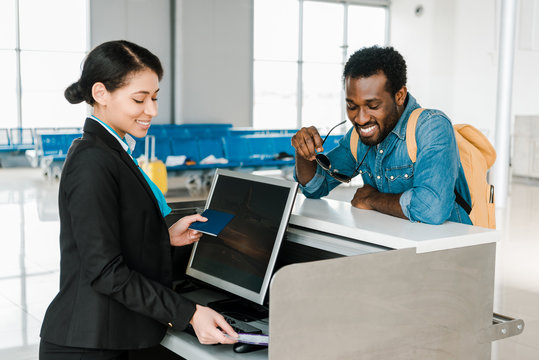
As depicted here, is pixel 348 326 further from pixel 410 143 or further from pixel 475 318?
pixel 410 143

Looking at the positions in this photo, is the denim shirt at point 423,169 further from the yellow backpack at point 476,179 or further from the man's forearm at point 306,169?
the man's forearm at point 306,169

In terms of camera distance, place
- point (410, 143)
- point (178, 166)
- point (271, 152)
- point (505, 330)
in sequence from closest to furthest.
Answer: point (505, 330), point (410, 143), point (178, 166), point (271, 152)

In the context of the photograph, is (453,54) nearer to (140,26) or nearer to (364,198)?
(140,26)

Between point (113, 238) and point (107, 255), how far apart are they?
0.05 meters

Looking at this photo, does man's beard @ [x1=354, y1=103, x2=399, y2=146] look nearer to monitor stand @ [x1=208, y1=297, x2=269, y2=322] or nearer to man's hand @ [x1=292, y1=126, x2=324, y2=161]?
man's hand @ [x1=292, y1=126, x2=324, y2=161]

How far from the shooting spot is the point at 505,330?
1987 mm

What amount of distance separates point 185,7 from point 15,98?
431 cm

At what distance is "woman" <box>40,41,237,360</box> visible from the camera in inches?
61.3

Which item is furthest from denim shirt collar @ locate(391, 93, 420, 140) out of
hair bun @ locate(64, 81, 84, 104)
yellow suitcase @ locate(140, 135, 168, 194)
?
yellow suitcase @ locate(140, 135, 168, 194)

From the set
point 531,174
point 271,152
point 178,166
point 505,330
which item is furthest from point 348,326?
point 531,174

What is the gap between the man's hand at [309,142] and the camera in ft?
7.57

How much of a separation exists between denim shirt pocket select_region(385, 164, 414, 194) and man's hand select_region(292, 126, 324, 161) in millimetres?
270

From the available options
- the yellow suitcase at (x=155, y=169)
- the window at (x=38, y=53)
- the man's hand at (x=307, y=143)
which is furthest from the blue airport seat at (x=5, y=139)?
the man's hand at (x=307, y=143)

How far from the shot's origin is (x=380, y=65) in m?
2.18
